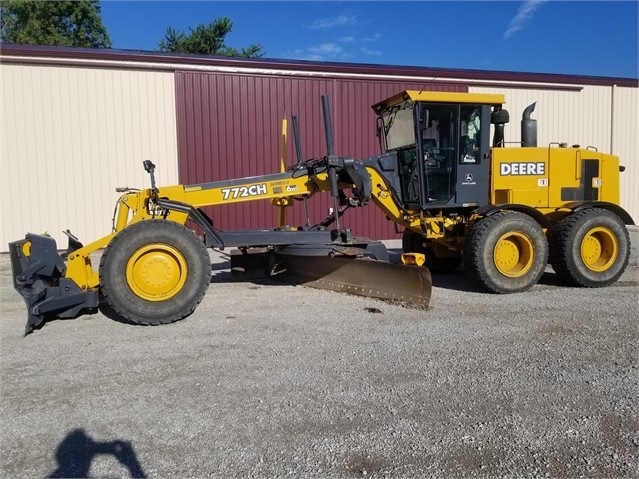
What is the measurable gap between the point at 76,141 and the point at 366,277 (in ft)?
26.7

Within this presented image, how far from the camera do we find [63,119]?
1194cm

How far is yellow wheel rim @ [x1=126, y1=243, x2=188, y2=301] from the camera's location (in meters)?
5.68

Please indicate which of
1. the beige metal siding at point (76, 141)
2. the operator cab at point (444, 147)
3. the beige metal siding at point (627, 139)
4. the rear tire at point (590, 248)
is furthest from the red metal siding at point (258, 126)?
the rear tire at point (590, 248)

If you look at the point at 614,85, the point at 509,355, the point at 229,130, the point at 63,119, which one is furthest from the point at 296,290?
the point at 614,85

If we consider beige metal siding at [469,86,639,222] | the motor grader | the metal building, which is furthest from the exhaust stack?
beige metal siding at [469,86,639,222]

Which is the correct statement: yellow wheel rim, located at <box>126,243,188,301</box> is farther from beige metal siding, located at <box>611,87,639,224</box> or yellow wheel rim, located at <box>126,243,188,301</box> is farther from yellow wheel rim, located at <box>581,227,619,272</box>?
beige metal siding, located at <box>611,87,639,224</box>

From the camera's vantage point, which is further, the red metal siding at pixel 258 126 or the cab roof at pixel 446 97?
the red metal siding at pixel 258 126

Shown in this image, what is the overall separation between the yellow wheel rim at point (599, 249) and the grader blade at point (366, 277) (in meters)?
2.84

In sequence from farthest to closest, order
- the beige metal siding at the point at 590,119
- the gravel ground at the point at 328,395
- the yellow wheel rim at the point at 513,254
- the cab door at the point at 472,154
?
1. the beige metal siding at the point at 590,119
2. the cab door at the point at 472,154
3. the yellow wheel rim at the point at 513,254
4. the gravel ground at the point at 328,395

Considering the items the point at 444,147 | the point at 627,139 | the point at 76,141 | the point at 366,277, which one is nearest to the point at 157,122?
the point at 76,141

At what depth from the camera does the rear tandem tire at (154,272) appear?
219 inches

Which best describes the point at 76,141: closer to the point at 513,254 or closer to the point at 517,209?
the point at 517,209

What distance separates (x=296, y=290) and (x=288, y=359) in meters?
3.05

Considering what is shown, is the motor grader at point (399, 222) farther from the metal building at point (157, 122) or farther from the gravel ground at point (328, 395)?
the metal building at point (157, 122)
